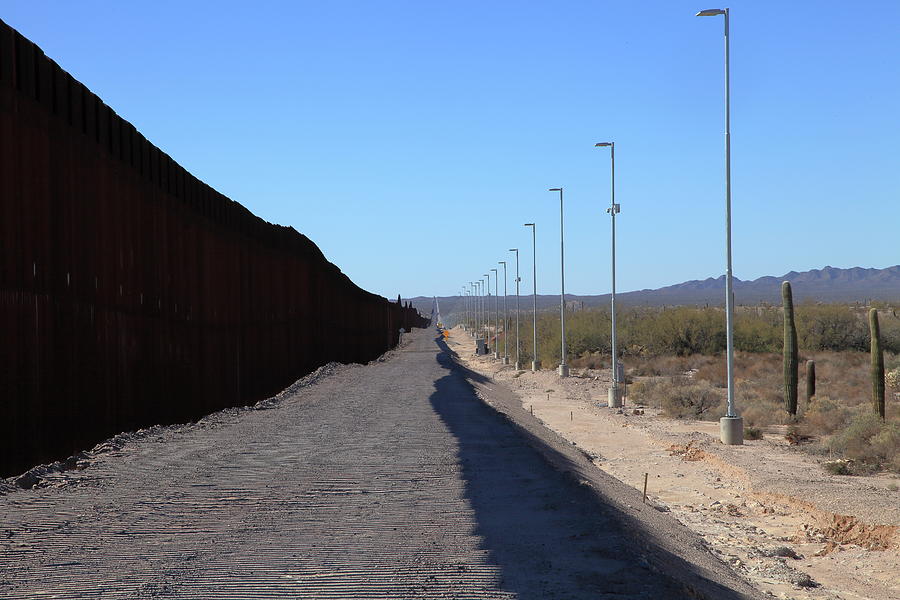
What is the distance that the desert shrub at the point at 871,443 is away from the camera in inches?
835

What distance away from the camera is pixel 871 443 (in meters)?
22.2

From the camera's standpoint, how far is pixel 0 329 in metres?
11.2

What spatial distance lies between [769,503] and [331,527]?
10.4 metres

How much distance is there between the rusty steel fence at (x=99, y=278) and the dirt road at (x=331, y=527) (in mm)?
759

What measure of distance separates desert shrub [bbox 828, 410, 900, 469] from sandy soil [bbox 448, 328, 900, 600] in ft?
2.45

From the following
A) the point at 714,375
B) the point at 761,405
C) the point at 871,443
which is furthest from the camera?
the point at 714,375

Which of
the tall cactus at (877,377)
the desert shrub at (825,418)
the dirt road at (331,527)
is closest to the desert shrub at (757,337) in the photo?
the desert shrub at (825,418)

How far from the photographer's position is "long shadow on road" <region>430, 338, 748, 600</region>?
782 cm

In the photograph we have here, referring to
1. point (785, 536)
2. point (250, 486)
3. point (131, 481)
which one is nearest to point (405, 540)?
point (250, 486)

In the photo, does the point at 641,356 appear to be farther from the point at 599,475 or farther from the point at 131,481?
the point at 131,481

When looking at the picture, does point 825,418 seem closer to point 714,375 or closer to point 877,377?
point 877,377

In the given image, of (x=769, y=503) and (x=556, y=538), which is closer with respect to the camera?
(x=556, y=538)

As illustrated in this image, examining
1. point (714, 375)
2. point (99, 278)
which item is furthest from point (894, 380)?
point (99, 278)

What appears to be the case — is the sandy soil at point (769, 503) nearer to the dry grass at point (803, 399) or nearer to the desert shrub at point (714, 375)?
the dry grass at point (803, 399)
